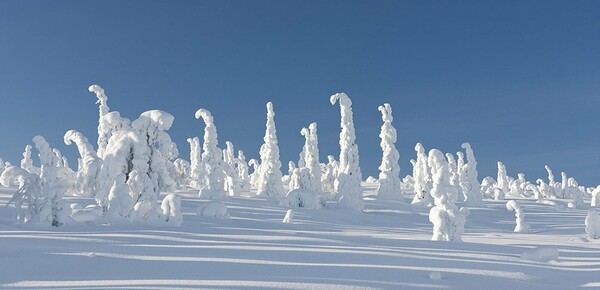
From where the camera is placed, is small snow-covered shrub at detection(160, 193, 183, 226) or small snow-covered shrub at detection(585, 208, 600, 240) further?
small snow-covered shrub at detection(585, 208, 600, 240)

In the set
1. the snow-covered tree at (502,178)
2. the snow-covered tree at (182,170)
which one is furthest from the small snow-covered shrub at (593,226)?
the snow-covered tree at (502,178)

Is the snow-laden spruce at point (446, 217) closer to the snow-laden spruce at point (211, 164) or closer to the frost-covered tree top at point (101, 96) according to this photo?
the snow-laden spruce at point (211, 164)

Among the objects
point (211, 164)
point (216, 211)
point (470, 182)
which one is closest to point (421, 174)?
point (470, 182)

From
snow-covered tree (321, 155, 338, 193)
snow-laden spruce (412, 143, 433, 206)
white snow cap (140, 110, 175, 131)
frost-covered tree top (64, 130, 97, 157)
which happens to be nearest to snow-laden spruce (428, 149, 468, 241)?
white snow cap (140, 110, 175, 131)

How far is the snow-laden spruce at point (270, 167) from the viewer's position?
3984 cm

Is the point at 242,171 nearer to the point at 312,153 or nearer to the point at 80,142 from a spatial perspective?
the point at 312,153

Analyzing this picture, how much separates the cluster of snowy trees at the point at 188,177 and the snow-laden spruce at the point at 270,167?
90 mm

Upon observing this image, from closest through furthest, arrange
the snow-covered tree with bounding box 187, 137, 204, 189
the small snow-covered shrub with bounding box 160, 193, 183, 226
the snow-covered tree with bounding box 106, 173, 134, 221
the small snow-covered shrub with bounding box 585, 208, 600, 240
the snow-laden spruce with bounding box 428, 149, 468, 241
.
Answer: the snow-laden spruce with bounding box 428, 149, 468, 241
the small snow-covered shrub with bounding box 160, 193, 183, 226
the snow-covered tree with bounding box 106, 173, 134, 221
the small snow-covered shrub with bounding box 585, 208, 600, 240
the snow-covered tree with bounding box 187, 137, 204, 189

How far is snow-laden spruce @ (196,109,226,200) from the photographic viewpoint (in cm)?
3466


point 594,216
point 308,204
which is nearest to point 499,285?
point 594,216

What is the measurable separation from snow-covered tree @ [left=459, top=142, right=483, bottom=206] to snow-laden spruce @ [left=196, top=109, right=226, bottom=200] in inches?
843

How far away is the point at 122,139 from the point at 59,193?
6.01 meters

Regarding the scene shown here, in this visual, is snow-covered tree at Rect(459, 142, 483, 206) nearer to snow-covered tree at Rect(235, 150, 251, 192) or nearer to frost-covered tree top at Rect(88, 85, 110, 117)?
snow-covered tree at Rect(235, 150, 251, 192)

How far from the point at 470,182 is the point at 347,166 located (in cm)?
1507
